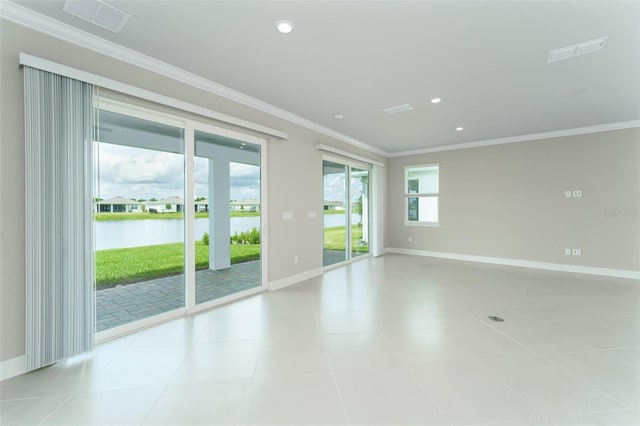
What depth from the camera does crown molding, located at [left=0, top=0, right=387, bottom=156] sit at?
2080 mm

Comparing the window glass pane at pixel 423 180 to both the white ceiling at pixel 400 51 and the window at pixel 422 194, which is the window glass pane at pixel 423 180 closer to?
the window at pixel 422 194

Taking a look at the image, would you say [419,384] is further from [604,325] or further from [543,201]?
[543,201]

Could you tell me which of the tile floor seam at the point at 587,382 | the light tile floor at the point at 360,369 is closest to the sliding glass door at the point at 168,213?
the light tile floor at the point at 360,369

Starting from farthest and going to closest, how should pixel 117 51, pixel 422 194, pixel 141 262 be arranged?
1. pixel 422 194
2. pixel 141 262
3. pixel 117 51

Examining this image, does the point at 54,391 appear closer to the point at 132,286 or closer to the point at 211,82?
the point at 132,286

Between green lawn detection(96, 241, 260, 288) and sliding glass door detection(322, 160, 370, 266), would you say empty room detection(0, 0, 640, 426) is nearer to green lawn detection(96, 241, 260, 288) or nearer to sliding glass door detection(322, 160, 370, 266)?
green lawn detection(96, 241, 260, 288)

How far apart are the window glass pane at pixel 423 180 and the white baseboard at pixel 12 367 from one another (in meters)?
7.52

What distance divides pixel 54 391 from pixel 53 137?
193 centimetres

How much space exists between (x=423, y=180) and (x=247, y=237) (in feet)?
17.5

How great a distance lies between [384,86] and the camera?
11.3ft

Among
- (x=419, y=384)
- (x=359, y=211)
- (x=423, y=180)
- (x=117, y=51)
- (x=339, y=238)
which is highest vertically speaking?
(x=117, y=51)

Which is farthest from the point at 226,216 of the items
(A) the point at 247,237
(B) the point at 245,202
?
(A) the point at 247,237

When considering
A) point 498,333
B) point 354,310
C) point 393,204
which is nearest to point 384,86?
point 354,310

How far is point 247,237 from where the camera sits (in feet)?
13.3
